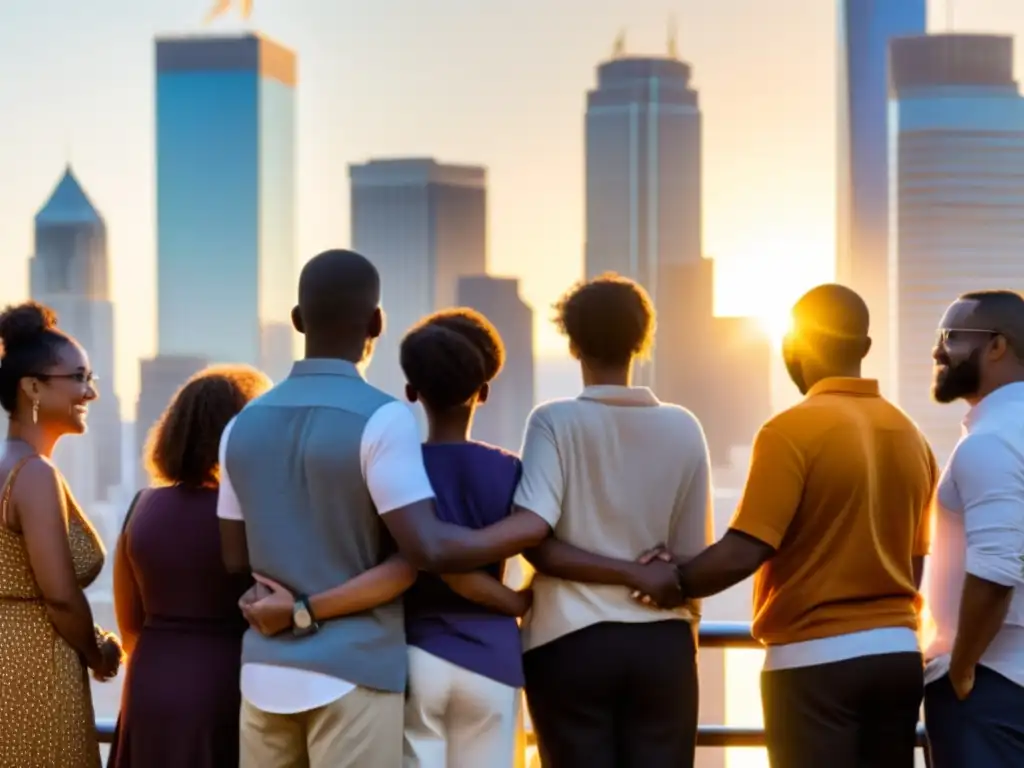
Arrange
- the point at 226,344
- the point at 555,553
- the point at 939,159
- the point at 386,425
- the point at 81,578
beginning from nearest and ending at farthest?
the point at 386,425, the point at 555,553, the point at 81,578, the point at 939,159, the point at 226,344

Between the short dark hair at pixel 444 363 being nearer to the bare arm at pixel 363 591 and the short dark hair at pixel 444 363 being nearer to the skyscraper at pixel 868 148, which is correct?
the bare arm at pixel 363 591

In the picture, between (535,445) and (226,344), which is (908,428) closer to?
(535,445)

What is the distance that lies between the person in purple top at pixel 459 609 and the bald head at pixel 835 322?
662 millimetres

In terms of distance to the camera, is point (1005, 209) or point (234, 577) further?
point (1005, 209)

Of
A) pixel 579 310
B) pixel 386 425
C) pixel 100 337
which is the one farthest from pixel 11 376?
pixel 100 337

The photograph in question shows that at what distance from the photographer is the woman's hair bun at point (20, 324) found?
319 centimetres

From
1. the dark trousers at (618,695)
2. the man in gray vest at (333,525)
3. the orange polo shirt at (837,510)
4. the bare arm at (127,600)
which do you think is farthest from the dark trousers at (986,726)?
the bare arm at (127,600)

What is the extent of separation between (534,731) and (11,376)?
4.35 feet

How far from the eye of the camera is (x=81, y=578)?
10.3 ft

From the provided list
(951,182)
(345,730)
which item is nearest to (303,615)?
(345,730)

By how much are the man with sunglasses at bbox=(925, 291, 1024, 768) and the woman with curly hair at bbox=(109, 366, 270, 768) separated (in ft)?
4.60

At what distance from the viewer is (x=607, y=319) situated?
9.82 ft

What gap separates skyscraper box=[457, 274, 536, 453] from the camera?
3297 inches

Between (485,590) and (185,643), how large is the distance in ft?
2.15
